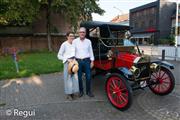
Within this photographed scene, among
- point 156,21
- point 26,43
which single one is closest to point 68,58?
point 26,43

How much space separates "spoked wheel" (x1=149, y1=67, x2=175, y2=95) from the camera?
20.0 ft

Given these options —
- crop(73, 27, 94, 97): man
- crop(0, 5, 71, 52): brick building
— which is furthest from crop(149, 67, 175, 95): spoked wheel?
crop(0, 5, 71, 52): brick building

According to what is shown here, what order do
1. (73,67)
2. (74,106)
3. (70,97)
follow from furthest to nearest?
(70,97) → (73,67) → (74,106)

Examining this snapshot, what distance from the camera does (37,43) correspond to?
2469cm

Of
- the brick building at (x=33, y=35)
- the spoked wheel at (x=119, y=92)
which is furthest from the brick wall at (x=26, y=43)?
the spoked wheel at (x=119, y=92)

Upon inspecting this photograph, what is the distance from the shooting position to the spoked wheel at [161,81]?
20.0ft

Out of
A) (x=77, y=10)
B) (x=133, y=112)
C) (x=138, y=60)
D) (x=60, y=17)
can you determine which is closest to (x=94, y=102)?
(x=133, y=112)

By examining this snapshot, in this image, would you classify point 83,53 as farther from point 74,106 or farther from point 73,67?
point 74,106

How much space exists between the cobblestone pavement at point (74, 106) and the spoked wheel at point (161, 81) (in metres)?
0.19

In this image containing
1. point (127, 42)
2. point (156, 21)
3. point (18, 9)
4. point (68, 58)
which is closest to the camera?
point (68, 58)

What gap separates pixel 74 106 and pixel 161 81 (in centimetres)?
257

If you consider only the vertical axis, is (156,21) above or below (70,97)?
above

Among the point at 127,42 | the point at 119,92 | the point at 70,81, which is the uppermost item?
the point at 127,42

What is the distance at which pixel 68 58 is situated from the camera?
19.0 feet
